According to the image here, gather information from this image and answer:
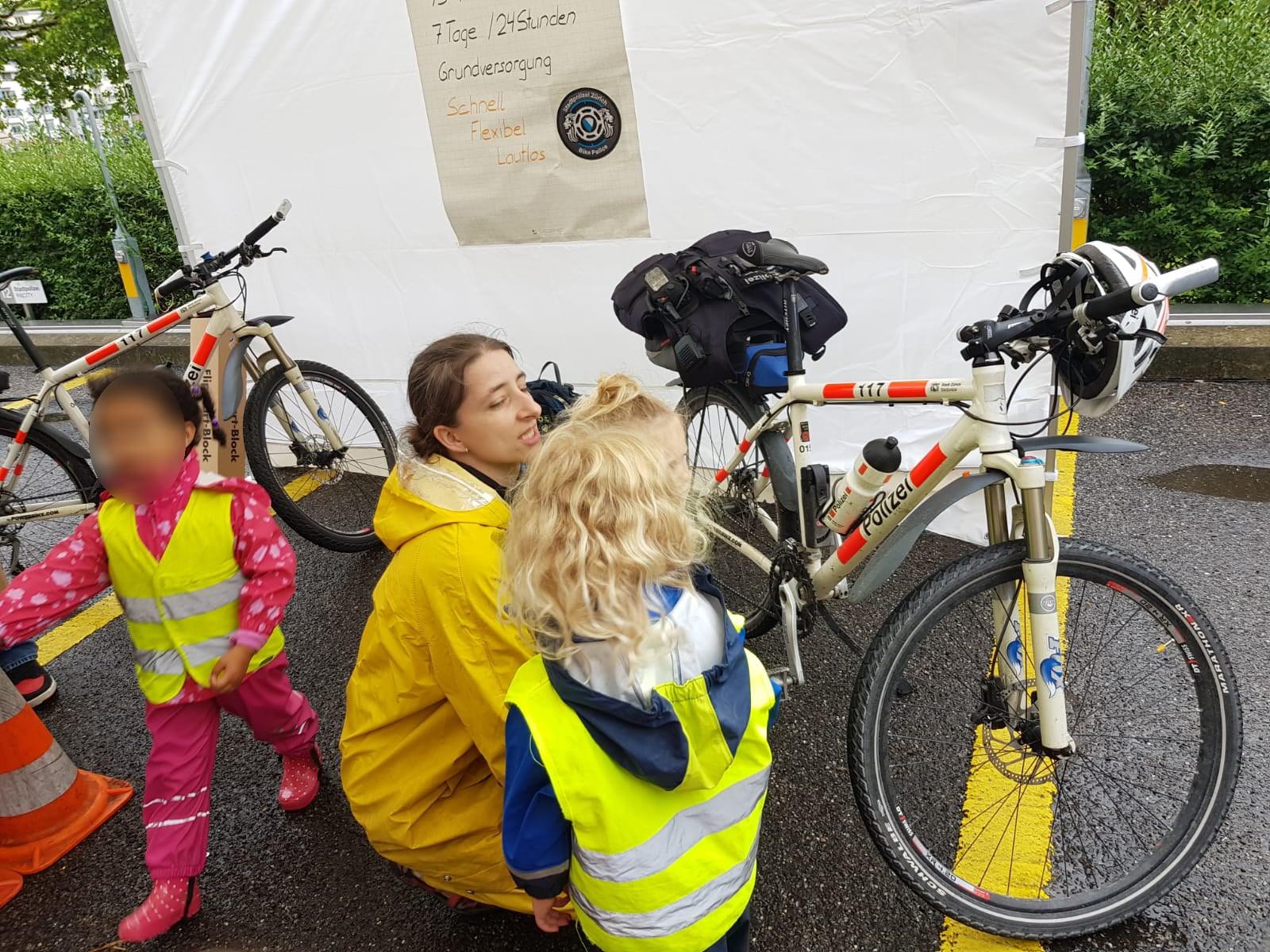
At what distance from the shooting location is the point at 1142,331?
165 cm

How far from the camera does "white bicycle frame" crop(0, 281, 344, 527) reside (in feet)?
11.6

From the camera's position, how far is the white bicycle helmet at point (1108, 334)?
165cm

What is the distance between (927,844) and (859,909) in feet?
0.90

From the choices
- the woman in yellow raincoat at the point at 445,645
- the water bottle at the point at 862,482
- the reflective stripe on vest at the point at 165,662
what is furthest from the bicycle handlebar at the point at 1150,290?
the reflective stripe on vest at the point at 165,662

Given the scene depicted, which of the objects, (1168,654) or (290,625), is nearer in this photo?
(1168,654)

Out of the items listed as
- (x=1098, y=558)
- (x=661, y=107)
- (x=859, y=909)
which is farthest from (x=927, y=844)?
(x=661, y=107)

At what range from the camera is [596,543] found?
1232mm

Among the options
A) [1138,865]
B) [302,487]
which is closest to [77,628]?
[302,487]

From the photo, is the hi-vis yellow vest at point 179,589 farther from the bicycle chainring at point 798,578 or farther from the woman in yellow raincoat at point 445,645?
the bicycle chainring at point 798,578

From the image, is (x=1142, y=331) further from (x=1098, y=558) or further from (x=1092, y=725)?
(x=1092, y=725)

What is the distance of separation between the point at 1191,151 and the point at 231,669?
6.06 meters

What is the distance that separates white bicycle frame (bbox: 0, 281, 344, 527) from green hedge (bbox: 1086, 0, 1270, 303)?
17.1ft

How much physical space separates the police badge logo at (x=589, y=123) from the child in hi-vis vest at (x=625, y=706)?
246cm

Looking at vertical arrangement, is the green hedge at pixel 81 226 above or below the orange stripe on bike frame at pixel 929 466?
above
